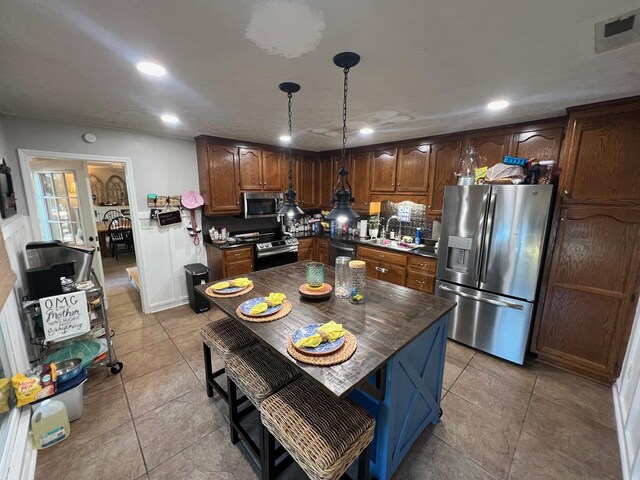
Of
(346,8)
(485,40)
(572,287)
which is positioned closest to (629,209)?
(572,287)

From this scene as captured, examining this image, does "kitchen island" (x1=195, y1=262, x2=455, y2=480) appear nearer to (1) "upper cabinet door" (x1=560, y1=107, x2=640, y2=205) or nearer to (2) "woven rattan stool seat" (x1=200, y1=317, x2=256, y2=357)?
(2) "woven rattan stool seat" (x1=200, y1=317, x2=256, y2=357)

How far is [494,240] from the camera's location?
249 centimetres

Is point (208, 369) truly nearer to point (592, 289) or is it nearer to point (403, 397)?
point (403, 397)

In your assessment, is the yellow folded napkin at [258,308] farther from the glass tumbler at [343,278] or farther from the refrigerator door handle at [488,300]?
the refrigerator door handle at [488,300]

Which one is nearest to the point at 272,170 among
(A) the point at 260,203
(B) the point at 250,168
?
(B) the point at 250,168

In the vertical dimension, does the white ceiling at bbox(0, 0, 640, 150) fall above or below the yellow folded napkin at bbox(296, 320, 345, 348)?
above

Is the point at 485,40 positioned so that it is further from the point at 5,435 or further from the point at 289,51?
the point at 5,435

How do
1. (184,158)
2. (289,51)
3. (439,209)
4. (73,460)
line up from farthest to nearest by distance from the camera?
1. (184,158)
2. (439,209)
3. (73,460)
4. (289,51)

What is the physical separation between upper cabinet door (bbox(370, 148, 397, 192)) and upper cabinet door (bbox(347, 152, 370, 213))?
4.2 inches

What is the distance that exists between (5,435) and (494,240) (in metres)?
3.80

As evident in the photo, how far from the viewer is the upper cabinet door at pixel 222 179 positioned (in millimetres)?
3490

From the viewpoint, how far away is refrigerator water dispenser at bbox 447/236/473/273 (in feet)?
8.76

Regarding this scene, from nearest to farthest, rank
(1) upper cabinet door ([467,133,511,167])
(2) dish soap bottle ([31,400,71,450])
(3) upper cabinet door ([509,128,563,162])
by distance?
(2) dish soap bottle ([31,400,71,450]) < (3) upper cabinet door ([509,128,563,162]) < (1) upper cabinet door ([467,133,511,167])

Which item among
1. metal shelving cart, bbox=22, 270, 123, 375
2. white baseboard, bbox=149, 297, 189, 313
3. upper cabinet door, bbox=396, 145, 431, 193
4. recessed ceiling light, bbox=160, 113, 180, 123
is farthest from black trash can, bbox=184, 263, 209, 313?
upper cabinet door, bbox=396, 145, 431, 193
